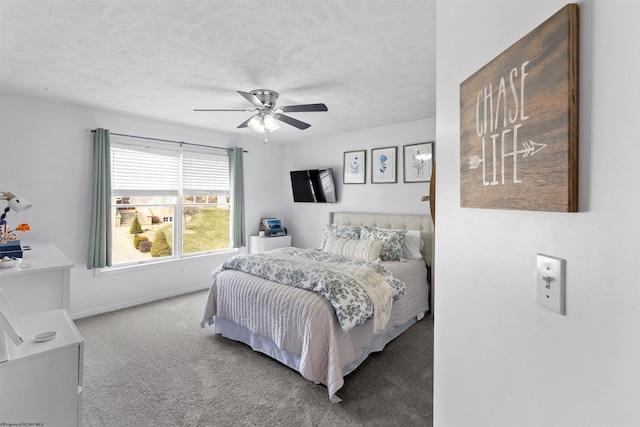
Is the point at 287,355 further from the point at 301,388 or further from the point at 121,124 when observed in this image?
the point at 121,124

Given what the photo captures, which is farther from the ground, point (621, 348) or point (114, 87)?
point (114, 87)

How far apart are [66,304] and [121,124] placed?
2552 mm

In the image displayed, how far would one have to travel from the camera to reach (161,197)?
4.43 m

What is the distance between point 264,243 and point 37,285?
321cm

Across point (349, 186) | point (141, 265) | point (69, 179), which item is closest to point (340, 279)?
point (349, 186)

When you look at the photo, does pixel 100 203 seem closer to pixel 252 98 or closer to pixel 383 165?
pixel 252 98

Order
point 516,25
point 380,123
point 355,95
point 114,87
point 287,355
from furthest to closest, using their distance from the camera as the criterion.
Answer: point 380,123, point 355,95, point 114,87, point 287,355, point 516,25

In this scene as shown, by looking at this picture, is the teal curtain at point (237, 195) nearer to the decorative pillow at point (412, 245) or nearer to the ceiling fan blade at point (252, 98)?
the ceiling fan blade at point (252, 98)

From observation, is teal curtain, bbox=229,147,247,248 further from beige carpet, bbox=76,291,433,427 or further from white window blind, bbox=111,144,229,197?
beige carpet, bbox=76,291,433,427

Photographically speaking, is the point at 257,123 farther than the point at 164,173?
No

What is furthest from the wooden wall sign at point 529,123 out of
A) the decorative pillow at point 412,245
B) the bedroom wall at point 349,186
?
the bedroom wall at point 349,186

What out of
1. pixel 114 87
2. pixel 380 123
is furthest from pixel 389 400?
pixel 114 87

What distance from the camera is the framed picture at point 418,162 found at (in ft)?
13.3

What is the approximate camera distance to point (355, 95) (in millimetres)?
3225
